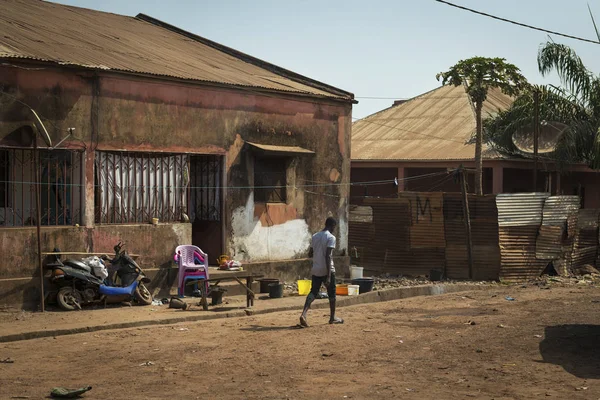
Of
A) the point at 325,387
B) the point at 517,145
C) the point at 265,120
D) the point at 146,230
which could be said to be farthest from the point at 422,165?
the point at 325,387

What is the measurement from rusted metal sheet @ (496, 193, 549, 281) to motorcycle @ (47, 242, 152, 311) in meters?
9.87

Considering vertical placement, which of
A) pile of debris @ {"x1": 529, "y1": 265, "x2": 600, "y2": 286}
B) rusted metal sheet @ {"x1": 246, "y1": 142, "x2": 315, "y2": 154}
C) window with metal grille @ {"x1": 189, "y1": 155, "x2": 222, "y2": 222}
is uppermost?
rusted metal sheet @ {"x1": 246, "y1": 142, "x2": 315, "y2": 154}

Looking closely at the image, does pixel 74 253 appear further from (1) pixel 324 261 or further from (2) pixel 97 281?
(1) pixel 324 261

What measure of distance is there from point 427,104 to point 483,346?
92.0ft

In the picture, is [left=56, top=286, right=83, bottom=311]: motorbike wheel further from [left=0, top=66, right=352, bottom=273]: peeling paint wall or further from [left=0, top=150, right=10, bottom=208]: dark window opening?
[left=0, top=150, right=10, bottom=208]: dark window opening

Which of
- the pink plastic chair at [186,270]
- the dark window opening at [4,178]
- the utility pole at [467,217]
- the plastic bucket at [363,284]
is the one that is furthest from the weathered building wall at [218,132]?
the utility pole at [467,217]

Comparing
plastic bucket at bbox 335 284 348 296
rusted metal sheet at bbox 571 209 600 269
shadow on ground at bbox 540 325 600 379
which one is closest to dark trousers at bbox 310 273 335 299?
shadow on ground at bbox 540 325 600 379

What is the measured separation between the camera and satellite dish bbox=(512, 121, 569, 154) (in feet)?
97.0

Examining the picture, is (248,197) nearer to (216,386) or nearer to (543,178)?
(216,386)

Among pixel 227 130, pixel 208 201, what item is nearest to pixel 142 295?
pixel 208 201

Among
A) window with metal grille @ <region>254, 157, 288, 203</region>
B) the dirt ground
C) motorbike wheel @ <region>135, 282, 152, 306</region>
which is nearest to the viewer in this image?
the dirt ground

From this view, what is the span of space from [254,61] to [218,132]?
19.1 ft

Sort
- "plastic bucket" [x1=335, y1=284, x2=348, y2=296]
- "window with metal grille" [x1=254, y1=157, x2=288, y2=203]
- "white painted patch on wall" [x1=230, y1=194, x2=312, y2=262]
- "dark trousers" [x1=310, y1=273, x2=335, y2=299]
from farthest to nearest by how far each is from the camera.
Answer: "window with metal grille" [x1=254, y1=157, x2=288, y2=203]
"white painted patch on wall" [x1=230, y1=194, x2=312, y2=262]
"plastic bucket" [x1=335, y1=284, x2=348, y2=296]
"dark trousers" [x1=310, y1=273, x2=335, y2=299]

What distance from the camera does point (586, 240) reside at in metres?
25.6
